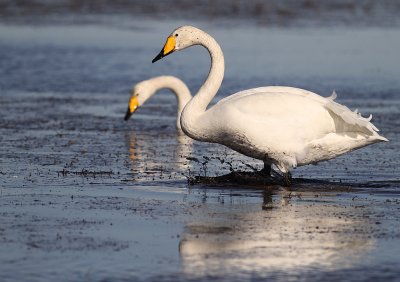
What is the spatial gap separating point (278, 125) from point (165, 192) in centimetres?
124

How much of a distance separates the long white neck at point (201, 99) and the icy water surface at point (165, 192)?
0.48 meters

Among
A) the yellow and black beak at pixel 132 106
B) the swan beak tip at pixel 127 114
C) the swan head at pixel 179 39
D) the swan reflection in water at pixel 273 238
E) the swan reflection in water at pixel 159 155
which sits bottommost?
the swan reflection in water at pixel 273 238

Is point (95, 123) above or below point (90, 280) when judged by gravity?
above

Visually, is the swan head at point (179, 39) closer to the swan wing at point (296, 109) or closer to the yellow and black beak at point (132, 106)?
the swan wing at point (296, 109)

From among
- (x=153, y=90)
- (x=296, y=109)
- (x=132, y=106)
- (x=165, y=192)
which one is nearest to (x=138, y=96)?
(x=132, y=106)

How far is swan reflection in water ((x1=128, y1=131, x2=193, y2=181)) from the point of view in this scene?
10.7 meters

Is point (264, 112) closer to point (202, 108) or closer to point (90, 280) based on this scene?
point (202, 108)

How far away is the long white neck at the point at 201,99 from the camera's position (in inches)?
391

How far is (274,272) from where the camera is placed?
669 cm

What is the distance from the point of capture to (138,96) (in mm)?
15367

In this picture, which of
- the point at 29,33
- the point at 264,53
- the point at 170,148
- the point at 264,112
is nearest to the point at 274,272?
the point at 264,112

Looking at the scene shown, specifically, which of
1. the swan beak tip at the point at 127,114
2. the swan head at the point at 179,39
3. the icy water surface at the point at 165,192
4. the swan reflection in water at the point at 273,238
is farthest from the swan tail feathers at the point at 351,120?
the swan beak tip at the point at 127,114

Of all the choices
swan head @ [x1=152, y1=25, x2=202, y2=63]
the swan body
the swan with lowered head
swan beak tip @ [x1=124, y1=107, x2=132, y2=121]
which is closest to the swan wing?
the swan with lowered head

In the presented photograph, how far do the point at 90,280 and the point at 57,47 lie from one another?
16539 millimetres
